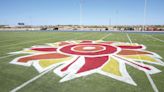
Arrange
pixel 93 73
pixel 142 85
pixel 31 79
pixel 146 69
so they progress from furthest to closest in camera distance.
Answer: pixel 146 69 → pixel 93 73 → pixel 31 79 → pixel 142 85

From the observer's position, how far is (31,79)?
511 cm

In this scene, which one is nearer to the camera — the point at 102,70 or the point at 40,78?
the point at 40,78

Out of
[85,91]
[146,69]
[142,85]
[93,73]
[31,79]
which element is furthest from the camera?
[146,69]

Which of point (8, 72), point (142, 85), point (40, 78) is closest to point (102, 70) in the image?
point (142, 85)

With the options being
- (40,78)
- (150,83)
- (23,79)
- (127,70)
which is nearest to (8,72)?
(23,79)

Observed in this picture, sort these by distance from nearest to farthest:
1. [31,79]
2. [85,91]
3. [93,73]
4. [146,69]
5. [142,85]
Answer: [85,91] → [142,85] → [31,79] → [93,73] → [146,69]

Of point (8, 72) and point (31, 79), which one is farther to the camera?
point (8, 72)

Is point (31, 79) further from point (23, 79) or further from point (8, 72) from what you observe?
point (8, 72)

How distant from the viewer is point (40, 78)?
521cm

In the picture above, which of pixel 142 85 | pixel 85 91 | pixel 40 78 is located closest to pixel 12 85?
pixel 40 78

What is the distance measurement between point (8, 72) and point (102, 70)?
3737 millimetres

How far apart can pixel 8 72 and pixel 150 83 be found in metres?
5.20

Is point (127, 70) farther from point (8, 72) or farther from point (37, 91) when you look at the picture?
point (8, 72)

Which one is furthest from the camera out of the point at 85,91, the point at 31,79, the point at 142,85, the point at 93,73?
the point at 93,73
